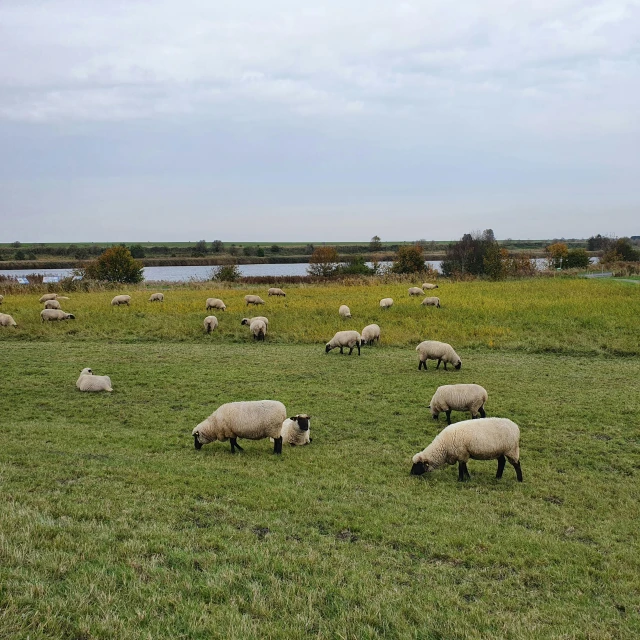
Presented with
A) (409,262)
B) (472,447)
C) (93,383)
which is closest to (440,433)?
(472,447)

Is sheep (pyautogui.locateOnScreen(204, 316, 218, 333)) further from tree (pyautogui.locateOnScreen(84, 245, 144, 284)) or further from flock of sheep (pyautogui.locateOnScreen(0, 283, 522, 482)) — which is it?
tree (pyautogui.locateOnScreen(84, 245, 144, 284))

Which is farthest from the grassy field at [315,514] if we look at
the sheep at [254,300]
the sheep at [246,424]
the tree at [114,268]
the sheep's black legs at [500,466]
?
the tree at [114,268]

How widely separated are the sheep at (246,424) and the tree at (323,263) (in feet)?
169

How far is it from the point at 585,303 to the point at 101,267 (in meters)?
46.0

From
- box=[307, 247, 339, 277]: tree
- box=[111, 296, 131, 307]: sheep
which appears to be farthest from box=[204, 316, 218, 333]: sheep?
box=[307, 247, 339, 277]: tree

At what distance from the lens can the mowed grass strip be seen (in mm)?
3752

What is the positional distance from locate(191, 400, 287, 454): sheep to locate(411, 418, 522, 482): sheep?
2.43m

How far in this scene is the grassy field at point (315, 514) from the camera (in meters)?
3.79

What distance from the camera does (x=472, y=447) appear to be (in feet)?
25.4

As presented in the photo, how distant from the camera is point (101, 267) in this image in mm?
54656

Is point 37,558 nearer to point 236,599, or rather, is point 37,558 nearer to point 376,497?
point 236,599

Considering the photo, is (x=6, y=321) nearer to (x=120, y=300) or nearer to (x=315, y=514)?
(x=120, y=300)

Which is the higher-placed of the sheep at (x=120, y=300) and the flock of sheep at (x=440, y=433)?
the sheep at (x=120, y=300)

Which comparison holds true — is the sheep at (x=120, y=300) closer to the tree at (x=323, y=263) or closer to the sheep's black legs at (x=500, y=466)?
the sheep's black legs at (x=500, y=466)
